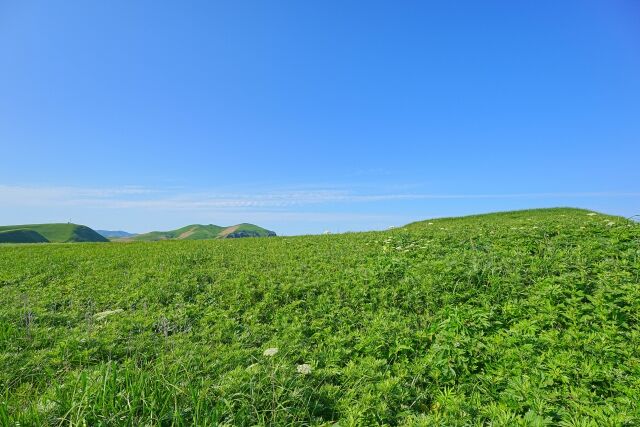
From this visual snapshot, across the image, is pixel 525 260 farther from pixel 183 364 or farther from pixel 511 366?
pixel 183 364

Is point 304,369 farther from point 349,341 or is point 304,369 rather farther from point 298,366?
point 349,341

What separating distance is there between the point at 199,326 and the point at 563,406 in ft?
19.4

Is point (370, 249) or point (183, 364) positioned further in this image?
point (370, 249)

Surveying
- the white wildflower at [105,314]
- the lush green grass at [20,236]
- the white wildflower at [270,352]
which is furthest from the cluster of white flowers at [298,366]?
the lush green grass at [20,236]

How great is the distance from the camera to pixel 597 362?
4602mm

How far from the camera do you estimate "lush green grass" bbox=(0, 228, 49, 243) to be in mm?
130250

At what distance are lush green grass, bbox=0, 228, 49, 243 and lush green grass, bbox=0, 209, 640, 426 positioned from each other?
483 ft

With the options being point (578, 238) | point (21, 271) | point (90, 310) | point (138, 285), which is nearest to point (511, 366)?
point (578, 238)

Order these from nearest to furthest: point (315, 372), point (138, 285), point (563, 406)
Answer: point (563, 406)
point (315, 372)
point (138, 285)

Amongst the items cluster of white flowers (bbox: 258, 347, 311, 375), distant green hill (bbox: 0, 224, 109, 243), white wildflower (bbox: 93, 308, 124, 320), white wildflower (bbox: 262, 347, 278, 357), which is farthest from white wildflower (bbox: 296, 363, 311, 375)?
distant green hill (bbox: 0, 224, 109, 243)

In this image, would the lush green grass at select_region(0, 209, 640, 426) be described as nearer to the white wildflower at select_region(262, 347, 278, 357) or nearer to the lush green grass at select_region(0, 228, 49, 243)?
the white wildflower at select_region(262, 347, 278, 357)

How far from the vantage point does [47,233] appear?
164m

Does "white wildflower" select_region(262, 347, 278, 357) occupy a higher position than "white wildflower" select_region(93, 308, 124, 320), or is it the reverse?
"white wildflower" select_region(93, 308, 124, 320)

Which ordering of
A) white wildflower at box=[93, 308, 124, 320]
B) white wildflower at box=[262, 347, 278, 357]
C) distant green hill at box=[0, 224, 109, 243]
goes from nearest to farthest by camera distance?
white wildflower at box=[262, 347, 278, 357], white wildflower at box=[93, 308, 124, 320], distant green hill at box=[0, 224, 109, 243]
